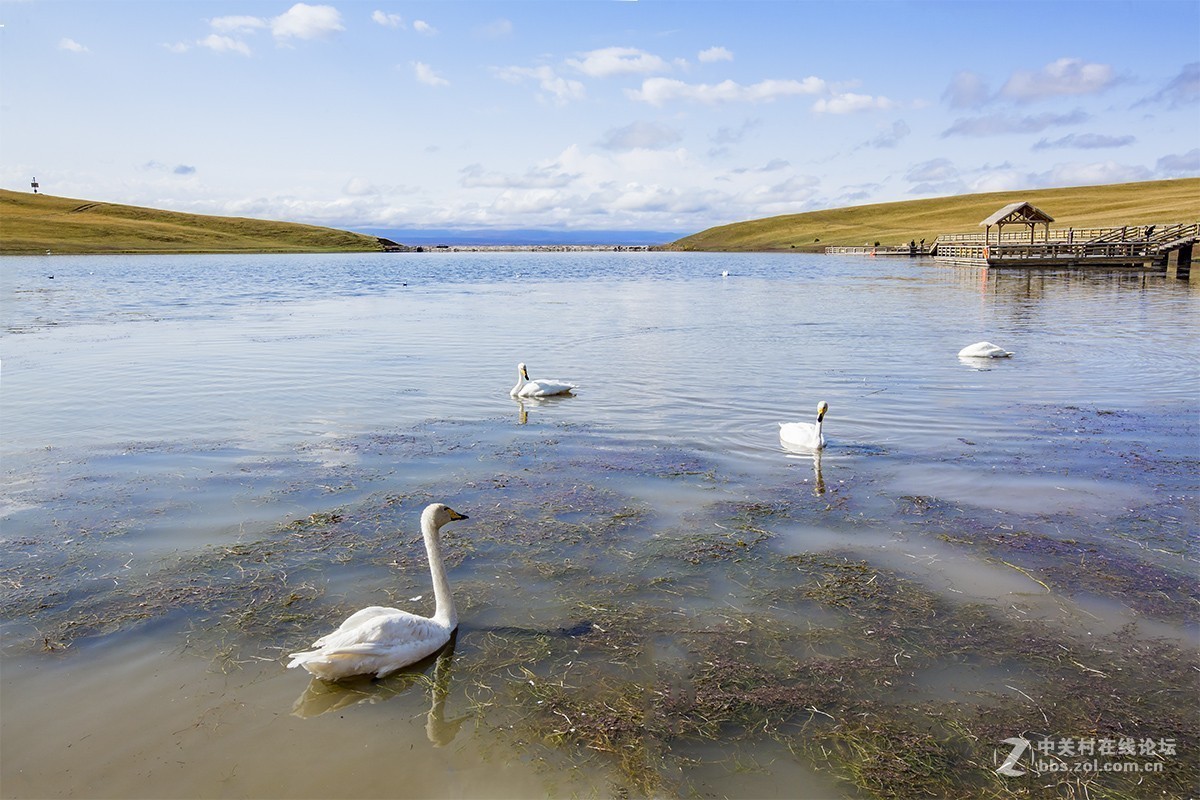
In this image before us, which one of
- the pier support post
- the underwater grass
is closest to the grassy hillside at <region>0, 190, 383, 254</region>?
the underwater grass

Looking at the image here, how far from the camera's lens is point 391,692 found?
5.78m

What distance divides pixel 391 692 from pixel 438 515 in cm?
153

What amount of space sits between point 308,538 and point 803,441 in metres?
6.58

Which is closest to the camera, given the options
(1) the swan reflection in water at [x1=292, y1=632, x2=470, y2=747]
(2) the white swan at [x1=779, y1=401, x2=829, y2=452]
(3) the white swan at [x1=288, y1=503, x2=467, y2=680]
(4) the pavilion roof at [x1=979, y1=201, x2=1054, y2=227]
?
(1) the swan reflection in water at [x1=292, y1=632, x2=470, y2=747]

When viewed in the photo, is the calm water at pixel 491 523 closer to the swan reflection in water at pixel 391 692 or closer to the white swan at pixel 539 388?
the swan reflection in water at pixel 391 692

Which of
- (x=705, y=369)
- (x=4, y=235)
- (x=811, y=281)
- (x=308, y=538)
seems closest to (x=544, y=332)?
(x=705, y=369)

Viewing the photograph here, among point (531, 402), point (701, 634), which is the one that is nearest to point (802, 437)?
point (701, 634)

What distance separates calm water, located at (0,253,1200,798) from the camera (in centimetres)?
517

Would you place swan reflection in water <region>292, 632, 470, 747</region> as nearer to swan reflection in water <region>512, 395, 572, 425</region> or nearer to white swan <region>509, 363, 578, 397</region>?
swan reflection in water <region>512, 395, 572, 425</region>

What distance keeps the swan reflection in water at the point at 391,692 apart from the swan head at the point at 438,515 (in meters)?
1.12

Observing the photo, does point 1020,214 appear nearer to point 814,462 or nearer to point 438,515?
point 814,462

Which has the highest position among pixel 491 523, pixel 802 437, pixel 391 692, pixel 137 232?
pixel 137 232

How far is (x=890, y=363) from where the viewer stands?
758 inches

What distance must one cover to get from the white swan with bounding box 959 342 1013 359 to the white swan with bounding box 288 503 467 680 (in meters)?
16.5
